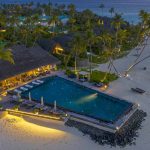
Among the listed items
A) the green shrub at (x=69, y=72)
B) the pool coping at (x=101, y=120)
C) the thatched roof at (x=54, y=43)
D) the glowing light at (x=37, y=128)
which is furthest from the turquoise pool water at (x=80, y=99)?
the thatched roof at (x=54, y=43)

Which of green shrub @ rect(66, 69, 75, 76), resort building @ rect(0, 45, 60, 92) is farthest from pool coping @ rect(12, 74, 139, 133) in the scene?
green shrub @ rect(66, 69, 75, 76)

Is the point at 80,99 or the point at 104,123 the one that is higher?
the point at 104,123

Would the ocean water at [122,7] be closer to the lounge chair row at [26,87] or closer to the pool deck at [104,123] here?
the lounge chair row at [26,87]

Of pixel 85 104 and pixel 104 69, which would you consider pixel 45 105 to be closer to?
pixel 85 104

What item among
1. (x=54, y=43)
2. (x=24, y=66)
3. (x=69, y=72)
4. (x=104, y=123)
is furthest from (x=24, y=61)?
(x=104, y=123)

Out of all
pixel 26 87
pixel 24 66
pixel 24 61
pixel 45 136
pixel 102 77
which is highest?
pixel 24 61

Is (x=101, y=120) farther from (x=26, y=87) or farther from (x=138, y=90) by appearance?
(x=26, y=87)
